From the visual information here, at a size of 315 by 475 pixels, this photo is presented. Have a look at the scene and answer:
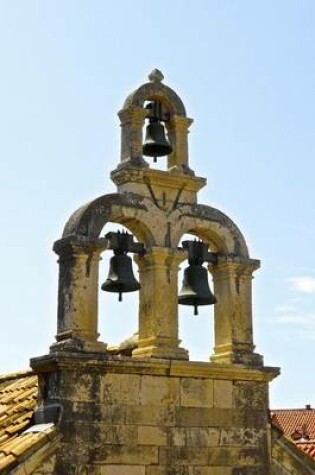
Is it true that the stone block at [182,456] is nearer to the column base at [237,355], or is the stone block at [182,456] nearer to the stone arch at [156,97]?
the column base at [237,355]

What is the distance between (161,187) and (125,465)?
2.85 m

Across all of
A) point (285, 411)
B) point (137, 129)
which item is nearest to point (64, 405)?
point (137, 129)

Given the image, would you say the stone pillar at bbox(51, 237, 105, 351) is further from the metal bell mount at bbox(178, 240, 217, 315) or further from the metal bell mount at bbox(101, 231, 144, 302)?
the metal bell mount at bbox(178, 240, 217, 315)

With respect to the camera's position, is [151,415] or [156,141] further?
[156,141]

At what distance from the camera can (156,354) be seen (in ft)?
27.4

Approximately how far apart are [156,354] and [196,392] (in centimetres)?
58

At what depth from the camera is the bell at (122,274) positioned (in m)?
8.74

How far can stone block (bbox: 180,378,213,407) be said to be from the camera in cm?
841

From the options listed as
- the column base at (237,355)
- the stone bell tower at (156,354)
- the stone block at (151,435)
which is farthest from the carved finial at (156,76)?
the stone block at (151,435)

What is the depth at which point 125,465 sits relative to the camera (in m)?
7.88

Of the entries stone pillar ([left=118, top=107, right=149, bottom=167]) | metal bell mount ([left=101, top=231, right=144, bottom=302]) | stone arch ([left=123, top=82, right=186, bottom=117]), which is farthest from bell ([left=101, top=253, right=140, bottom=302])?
stone arch ([left=123, top=82, right=186, bottom=117])

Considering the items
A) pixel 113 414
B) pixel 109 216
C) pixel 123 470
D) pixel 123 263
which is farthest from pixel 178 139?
pixel 123 470

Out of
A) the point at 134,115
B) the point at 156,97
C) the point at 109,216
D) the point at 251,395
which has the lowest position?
the point at 251,395

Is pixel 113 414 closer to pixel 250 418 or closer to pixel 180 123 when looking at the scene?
pixel 250 418
